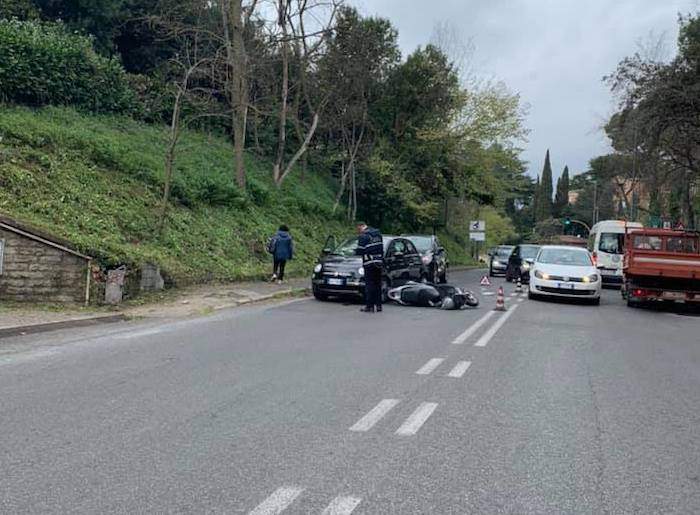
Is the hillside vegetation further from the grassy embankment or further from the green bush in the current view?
the green bush

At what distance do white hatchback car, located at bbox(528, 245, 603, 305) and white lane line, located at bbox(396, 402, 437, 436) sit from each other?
12421 millimetres

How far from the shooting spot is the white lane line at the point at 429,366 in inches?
318

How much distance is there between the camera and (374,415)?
609 cm

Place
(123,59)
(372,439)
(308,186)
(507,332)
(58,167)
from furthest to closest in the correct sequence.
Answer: (308,186) → (123,59) → (58,167) → (507,332) → (372,439)

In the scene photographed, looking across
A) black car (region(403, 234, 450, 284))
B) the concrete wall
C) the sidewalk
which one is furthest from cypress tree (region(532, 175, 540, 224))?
the concrete wall

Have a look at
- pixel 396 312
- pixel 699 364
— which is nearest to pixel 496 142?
pixel 396 312

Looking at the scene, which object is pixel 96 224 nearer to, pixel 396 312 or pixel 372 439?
pixel 396 312

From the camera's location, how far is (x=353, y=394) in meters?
6.87

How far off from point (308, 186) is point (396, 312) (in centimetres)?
2036

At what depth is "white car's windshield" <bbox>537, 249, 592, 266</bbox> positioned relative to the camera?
62.9 feet

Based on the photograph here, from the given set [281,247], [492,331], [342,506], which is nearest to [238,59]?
[281,247]

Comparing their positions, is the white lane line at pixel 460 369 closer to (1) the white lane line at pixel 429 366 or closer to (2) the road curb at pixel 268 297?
(1) the white lane line at pixel 429 366

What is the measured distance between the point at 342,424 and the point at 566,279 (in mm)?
13541

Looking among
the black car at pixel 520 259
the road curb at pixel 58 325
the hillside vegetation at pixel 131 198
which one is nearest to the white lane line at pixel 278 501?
the road curb at pixel 58 325
